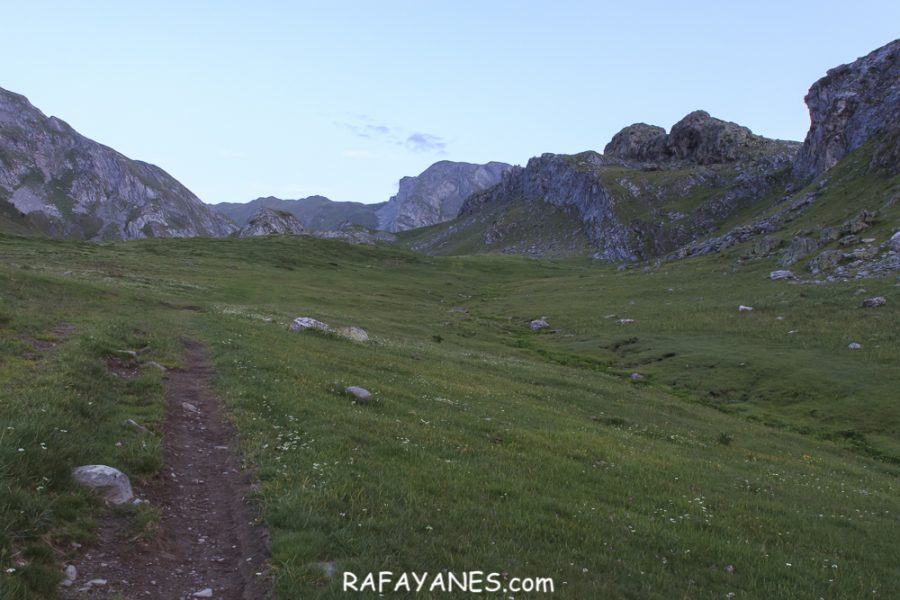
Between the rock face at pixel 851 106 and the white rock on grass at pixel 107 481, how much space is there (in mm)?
178898

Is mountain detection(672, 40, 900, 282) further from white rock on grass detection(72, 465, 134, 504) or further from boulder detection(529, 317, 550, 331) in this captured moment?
white rock on grass detection(72, 465, 134, 504)

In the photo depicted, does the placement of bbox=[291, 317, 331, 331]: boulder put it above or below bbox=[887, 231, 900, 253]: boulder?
below

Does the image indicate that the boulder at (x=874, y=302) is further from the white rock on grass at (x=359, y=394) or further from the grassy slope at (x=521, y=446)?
the white rock on grass at (x=359, y=394)

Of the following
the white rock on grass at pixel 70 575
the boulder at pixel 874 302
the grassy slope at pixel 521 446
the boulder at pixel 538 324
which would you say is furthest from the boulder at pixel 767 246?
the white rock on grass at pixel 70 575

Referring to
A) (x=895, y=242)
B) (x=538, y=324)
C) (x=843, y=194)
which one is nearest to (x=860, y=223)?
(x=895, y=242)

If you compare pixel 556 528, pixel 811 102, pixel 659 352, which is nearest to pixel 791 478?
pixel 556 528

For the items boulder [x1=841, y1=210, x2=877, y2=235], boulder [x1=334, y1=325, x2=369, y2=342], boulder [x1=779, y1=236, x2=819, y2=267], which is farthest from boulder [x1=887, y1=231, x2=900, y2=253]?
boulder [x1=334, y1=325, x2=369, y2=342]

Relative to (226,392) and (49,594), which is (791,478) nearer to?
(226,392)

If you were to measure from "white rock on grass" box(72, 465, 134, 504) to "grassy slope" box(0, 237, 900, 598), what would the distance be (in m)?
0.53

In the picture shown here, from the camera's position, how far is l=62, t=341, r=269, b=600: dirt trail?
345 inches

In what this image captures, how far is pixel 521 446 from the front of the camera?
60.9 ft

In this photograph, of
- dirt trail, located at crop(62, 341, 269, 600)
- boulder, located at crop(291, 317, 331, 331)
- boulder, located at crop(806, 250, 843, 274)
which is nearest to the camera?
dirt trail, located at crop(62, 341, 269, 600)

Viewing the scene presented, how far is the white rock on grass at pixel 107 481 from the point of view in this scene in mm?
10977

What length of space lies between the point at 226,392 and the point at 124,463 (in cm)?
819
